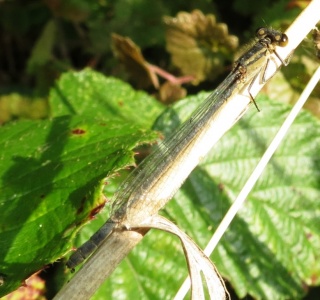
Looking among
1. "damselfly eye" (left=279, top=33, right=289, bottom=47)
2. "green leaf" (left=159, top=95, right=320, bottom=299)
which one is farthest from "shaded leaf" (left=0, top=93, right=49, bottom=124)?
"damselfly eye" (left=279, top=33, right=289, bottom=47)

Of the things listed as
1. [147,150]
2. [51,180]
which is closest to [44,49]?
[147,150]

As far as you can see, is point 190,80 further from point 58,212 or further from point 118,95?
point 58,212

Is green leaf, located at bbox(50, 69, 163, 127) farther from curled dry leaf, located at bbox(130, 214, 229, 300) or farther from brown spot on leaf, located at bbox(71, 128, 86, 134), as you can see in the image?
curled dry leaf, located at bbox(130, 214, 229, 300)

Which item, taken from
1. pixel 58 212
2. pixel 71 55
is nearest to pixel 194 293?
pixel 58 212

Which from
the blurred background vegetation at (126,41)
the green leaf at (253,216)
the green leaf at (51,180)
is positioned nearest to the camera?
the green leaf at (51,180)

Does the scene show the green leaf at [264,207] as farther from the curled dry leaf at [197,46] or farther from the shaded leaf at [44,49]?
the shaded leaf at [44,49]

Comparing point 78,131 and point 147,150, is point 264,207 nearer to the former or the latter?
point 147,150

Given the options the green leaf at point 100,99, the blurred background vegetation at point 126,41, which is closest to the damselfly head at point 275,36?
the blurred background vegetation at point 126,41

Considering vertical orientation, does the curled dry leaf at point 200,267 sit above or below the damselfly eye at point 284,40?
below

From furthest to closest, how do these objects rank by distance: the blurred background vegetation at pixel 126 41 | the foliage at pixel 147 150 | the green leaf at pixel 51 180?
the blurred background vegetation at pixel 126 41, the foliage at pixel 147 150, the green leaf at pixel 51 180
